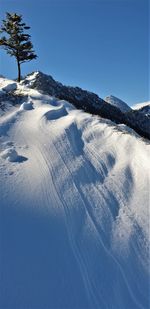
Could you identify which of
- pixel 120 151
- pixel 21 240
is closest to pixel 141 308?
pixel 21 240

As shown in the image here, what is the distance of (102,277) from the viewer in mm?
6625

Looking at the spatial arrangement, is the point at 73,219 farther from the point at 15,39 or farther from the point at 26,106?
the point at 15,39

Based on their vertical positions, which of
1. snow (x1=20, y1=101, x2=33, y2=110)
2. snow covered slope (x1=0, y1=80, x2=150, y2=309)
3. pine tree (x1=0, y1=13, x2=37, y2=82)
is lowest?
snow covered slope (x1=0, y1=80, x2=150, y2=309)

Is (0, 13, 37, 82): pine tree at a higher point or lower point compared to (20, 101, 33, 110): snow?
higher

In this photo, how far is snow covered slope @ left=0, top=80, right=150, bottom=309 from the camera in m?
6.24

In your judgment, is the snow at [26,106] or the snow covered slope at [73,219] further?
the snow at [26,106]

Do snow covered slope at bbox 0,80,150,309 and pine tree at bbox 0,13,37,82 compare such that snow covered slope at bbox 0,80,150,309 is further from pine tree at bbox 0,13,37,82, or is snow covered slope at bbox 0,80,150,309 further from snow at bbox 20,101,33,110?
pine tree at bbox 0,13,37,82

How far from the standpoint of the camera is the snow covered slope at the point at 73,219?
6242mm

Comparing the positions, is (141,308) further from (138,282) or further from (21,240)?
(21,240)

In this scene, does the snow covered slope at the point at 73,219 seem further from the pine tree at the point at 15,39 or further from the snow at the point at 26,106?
the pine tree at the point at 15,39

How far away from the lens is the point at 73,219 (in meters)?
8.14

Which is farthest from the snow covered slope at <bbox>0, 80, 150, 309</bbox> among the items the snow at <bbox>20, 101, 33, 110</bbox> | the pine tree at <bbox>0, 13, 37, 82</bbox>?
the pine tree at <bbox>0, 13, 37, 82</bbox>

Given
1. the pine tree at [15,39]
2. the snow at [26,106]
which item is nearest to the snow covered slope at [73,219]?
the snow at [26,106]

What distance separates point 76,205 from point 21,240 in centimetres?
206
